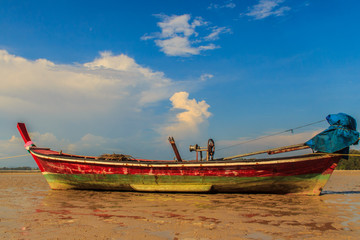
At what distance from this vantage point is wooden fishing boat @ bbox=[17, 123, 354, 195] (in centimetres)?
980

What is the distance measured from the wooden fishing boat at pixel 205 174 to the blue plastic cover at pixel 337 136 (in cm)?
38

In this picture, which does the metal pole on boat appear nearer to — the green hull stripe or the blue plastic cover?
the green hull stripe

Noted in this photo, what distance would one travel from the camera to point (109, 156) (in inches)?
498

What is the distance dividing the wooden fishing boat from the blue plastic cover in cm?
38

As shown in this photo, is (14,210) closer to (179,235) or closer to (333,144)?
(179,235)

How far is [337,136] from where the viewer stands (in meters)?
9.76

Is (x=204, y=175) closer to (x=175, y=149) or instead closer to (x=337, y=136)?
(x=175, y=149)

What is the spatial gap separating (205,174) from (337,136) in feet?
17.4

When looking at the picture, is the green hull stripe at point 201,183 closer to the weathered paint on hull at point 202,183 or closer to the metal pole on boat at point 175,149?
the weathered paint on hull at point 202,183

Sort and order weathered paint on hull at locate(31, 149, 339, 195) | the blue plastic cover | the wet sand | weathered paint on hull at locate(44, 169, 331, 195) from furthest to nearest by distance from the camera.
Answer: weathered paint on hull at locate(44, 169, 331, 195) < weathered paint on hull at locate(31, 149, 339, 195) < the blue plastic cover < the wet sand

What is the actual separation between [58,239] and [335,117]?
10363 mm

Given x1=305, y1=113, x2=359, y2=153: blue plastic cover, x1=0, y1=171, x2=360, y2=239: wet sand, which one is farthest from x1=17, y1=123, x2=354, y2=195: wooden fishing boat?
x1=0, y1=171, x2=360, y2=239: wet sand

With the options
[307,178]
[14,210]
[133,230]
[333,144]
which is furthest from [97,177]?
[333,144]

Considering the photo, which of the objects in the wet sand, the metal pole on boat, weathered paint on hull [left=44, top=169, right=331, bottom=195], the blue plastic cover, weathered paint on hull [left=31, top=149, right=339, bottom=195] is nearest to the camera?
the wet sand
